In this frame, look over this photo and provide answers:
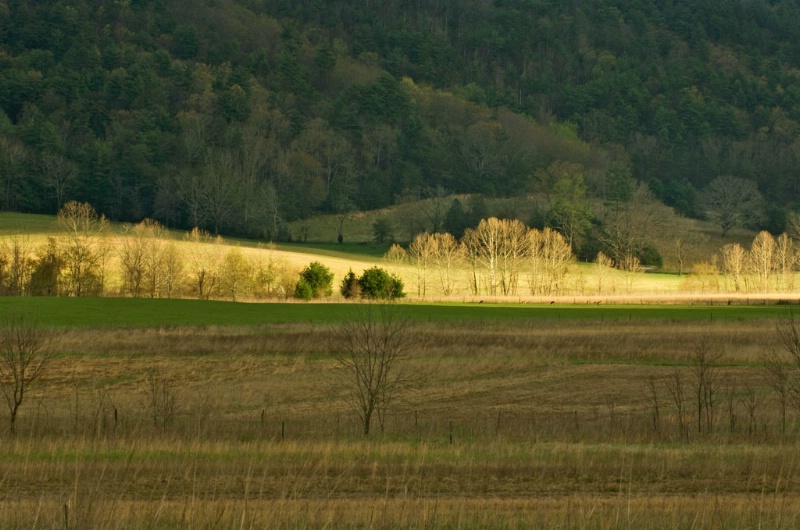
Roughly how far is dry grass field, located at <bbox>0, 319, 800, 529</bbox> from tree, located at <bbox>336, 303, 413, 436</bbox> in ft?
2.52

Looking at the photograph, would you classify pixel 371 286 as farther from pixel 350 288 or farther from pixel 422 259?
pixel 422 259

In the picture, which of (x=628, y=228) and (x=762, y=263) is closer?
(x=762, y=263)

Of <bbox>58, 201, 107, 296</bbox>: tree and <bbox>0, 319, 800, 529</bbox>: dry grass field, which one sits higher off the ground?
<bbox>58, 201, 107, 296</bbox>: tree

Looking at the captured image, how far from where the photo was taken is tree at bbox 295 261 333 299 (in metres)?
105

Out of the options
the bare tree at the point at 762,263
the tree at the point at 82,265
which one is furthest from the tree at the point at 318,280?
the bare tree at the point at 762,263

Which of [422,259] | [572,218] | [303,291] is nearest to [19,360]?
[303,291]

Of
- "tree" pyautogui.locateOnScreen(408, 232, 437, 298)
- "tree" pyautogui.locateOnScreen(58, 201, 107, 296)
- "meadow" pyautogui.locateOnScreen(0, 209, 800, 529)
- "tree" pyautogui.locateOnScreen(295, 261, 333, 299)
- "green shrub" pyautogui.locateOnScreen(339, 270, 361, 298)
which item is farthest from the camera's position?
"tree" pyautogui.locateOnScreen(408, 232, 437, 298)

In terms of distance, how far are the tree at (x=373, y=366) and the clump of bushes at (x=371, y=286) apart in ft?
136

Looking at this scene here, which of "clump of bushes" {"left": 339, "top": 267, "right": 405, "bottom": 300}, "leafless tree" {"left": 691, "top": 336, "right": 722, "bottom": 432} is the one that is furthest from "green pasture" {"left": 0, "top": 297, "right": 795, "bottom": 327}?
"leafless tree" {"left": 691, "top": 336, "right": 722, "bottom": 432}

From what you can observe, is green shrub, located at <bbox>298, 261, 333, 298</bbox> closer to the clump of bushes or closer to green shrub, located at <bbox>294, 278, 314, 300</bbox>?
green shrub, located at <bbox>294, 278, 314, 300</bbox>

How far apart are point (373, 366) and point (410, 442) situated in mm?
13671

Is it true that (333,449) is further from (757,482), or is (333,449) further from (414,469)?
(757,482)

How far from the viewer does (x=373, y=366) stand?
130ft

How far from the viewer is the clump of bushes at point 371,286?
4144 inches
